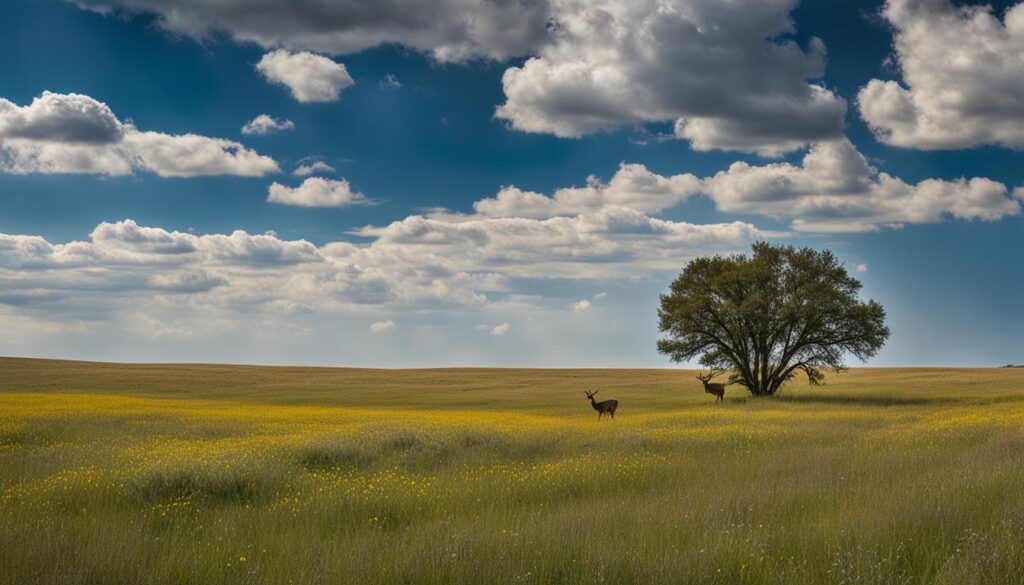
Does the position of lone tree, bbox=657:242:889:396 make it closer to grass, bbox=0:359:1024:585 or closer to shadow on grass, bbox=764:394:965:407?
shadow on grass, bbox=764:394:965:407

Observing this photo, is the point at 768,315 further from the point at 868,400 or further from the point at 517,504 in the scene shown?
the point at 517,504

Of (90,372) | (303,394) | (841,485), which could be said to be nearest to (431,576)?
(841,485)

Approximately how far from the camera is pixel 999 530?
1001 cm

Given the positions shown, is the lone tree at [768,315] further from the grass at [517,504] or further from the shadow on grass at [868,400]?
the grass at [517,504]

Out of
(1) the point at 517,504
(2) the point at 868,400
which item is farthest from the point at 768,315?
(1) the point at 517,504

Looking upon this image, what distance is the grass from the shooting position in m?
8.90

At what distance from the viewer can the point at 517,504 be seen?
47.1ft

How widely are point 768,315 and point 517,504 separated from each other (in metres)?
41.7

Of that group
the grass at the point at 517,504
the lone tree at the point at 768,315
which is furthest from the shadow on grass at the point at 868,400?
the grass at the point at 517,504

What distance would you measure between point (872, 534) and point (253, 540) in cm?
837

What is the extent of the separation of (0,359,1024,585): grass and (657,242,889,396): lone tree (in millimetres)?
22304

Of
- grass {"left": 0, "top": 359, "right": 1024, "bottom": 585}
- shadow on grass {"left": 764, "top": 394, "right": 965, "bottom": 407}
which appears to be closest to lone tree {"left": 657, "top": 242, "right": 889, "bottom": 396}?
shadow on grass {"left": 764, "top": 394, "right": 965, "bottom": 407}

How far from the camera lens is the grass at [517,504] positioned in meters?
8.90

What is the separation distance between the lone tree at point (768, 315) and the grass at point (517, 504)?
22.3 m
